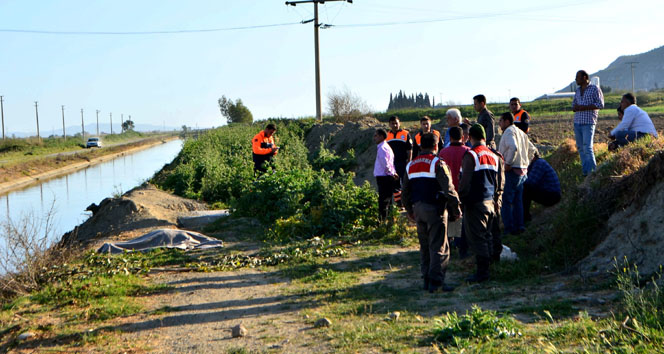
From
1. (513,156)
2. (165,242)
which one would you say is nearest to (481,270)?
(513,156)

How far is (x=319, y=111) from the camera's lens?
33125 millimetres

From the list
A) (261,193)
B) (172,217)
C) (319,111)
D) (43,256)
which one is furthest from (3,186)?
(43,256)

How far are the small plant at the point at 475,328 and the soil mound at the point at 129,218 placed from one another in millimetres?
8641

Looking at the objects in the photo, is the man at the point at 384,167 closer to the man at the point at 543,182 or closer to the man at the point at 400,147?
the man at the point at 400,147

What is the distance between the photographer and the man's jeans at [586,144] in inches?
405

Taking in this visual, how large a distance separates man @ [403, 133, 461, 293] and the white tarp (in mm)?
4862

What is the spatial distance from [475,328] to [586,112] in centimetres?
630

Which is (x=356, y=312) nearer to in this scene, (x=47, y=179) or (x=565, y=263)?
(x=565, y=263)

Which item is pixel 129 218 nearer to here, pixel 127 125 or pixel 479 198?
pixel 479 198

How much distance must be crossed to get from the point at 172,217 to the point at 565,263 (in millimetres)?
9297

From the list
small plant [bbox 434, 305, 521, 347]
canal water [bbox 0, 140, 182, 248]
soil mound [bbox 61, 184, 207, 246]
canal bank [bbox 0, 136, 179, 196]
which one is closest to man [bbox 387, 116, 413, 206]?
soil mound [bbox 61, 184, 207, 246]

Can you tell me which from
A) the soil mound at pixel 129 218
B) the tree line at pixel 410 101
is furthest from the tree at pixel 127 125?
the soil mound at pixel 129 218

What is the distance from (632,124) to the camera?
10336 mm

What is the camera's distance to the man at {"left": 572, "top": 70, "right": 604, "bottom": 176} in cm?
1008
